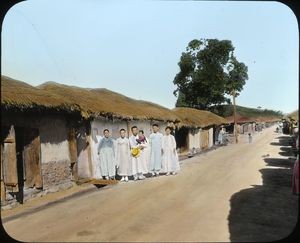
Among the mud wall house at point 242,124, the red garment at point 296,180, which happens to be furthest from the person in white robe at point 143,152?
the red garment at point 296,180

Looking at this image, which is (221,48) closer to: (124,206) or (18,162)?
(124,206)

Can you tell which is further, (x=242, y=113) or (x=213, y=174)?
(x=213, y=174)

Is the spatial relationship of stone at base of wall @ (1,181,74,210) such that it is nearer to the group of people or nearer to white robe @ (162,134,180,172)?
the group of people

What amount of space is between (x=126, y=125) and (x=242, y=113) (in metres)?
6.34

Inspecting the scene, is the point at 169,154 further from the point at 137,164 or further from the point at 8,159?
the point at 8,159

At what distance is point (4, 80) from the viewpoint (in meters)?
8.45

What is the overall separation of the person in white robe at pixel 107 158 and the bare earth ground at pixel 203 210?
12.9 feet

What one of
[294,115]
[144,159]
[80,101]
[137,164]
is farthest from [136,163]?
[294,115]

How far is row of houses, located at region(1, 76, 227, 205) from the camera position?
25.0ft

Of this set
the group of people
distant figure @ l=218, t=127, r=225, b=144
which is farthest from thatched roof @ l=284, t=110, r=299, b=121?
the group of people

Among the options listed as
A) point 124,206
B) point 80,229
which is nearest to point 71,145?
point 124,206

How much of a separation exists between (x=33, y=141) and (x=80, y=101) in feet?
7.02

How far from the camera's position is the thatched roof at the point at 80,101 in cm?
780

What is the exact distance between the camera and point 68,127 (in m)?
11.1
